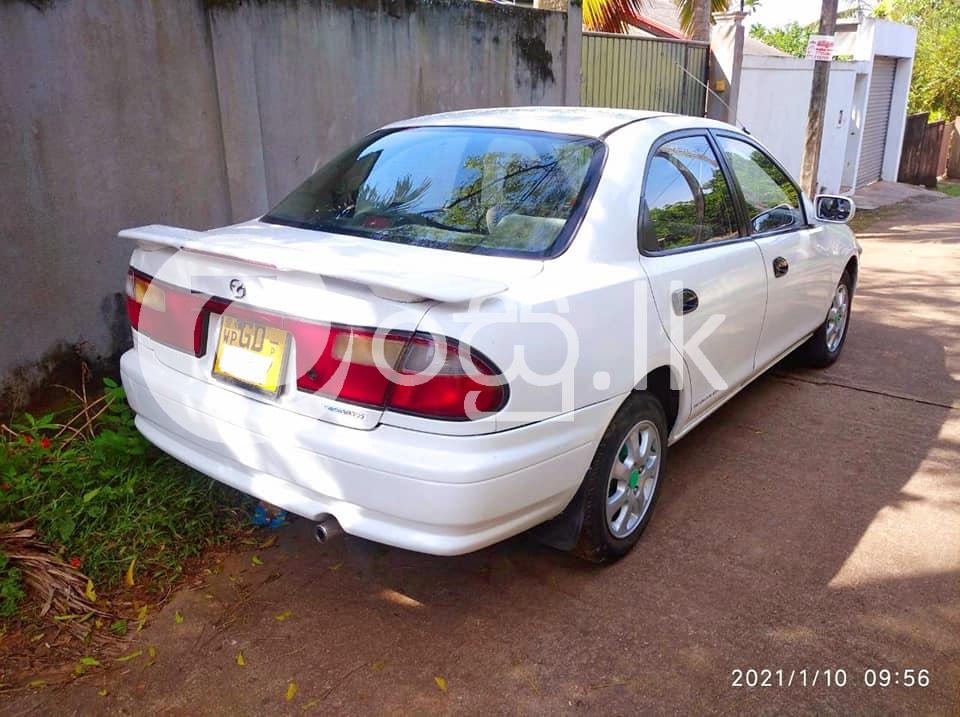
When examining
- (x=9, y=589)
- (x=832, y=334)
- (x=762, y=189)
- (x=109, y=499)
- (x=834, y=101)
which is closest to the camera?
(x=9, y=589)

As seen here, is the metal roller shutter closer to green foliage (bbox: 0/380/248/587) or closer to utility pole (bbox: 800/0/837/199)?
utility pole (bbox: 800/0/837/199)

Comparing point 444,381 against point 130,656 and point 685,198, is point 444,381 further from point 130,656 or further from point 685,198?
point 685,198

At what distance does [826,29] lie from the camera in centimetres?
1057

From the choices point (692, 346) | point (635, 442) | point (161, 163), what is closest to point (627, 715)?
point (635, 442)

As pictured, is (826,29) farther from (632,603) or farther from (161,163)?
(632,603)

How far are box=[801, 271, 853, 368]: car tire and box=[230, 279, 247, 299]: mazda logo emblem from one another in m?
3.95

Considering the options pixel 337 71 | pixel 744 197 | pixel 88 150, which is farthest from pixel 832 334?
pixel 88 150

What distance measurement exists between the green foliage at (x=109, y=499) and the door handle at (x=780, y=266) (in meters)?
2.82

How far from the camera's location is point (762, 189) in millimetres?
4426

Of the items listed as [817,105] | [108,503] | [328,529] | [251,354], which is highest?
[817,105]

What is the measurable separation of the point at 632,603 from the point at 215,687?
1480 mm

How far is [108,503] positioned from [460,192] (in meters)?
1.88

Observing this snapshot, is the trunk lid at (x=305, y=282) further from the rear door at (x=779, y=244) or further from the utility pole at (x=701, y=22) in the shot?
the utility pole at (x=701, y=22)

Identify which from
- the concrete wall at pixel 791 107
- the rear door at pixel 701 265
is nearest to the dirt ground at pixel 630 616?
the rear door at pixel 701 265
